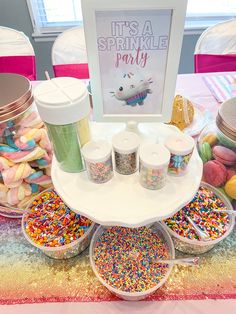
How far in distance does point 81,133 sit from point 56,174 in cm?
12

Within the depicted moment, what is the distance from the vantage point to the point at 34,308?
0.57 metres

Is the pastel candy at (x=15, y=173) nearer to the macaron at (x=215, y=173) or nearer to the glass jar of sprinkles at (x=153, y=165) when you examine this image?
the glass jar of sprinkles at (x=153, y=165)

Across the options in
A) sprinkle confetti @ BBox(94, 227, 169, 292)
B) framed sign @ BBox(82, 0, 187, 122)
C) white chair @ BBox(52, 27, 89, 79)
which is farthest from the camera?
white chair @ BBox(52, 27, 89, 79)

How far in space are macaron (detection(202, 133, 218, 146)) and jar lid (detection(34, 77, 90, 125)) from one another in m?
0.37

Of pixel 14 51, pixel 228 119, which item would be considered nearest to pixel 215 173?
pixel 228 119

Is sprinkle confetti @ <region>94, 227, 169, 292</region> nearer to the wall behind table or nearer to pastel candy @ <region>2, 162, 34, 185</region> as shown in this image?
pastel candy @ <region>2, 162, 34, 185</region>

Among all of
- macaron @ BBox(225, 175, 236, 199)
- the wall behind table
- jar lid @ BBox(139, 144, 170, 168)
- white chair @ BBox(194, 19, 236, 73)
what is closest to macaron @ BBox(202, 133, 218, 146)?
macaron @ BBox(225, 175, 236, 199)

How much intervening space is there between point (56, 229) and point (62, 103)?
302 millimetres

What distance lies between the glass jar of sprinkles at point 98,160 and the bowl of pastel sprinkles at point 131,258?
15 centimetres

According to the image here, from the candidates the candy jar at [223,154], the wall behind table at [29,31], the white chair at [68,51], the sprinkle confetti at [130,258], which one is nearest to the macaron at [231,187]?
the candy jar at [223,154]

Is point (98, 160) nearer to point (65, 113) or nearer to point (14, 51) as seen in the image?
point (65, 113)

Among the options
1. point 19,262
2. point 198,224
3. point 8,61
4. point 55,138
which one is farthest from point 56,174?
point 8,61

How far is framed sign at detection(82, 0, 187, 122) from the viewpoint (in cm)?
47

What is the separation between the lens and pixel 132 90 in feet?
1.87
